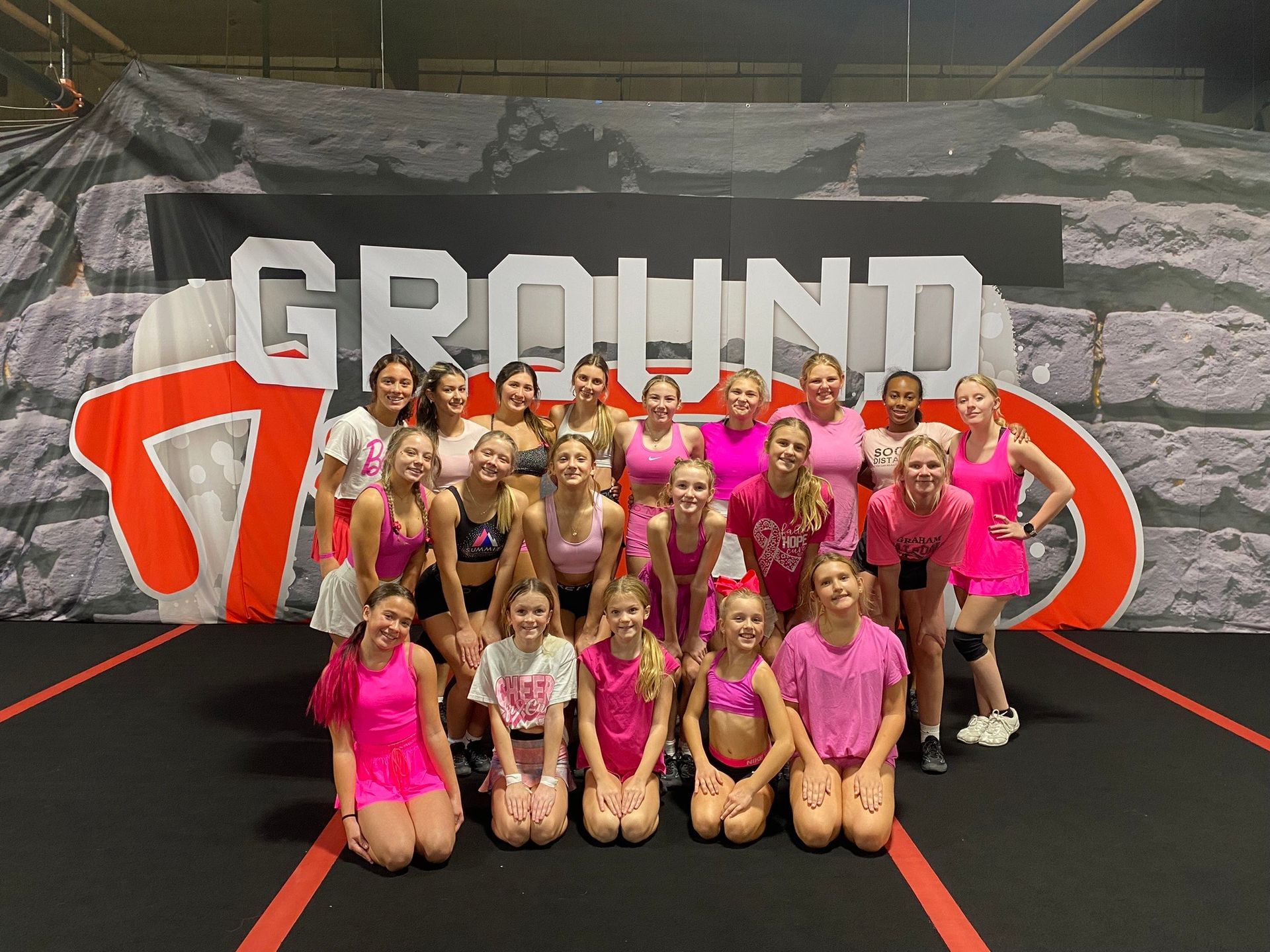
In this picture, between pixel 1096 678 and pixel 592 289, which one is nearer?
pixel 1096 678

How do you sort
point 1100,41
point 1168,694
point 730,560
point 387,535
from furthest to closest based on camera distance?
point 1100,41, point 730,560, point 1168,694, point 387,535

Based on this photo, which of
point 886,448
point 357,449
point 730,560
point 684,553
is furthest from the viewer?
point 730,560

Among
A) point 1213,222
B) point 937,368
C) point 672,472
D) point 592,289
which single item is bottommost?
point 672,472

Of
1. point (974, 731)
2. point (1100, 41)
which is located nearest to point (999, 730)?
point (974, 731)

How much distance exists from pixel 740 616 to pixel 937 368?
10.0 feet

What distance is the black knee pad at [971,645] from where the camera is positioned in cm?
374

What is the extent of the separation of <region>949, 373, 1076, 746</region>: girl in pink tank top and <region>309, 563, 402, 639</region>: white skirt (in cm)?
223

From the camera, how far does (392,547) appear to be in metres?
3.19

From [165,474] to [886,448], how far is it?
4.01 meters

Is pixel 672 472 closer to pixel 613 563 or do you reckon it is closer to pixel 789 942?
pixel 613 563

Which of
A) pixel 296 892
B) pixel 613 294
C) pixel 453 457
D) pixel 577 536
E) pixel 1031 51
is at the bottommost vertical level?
pixel 296 892

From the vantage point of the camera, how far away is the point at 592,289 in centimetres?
540

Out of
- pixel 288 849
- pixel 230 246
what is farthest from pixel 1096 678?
pixel 230 246

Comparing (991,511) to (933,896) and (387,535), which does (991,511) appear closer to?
(933,896)
